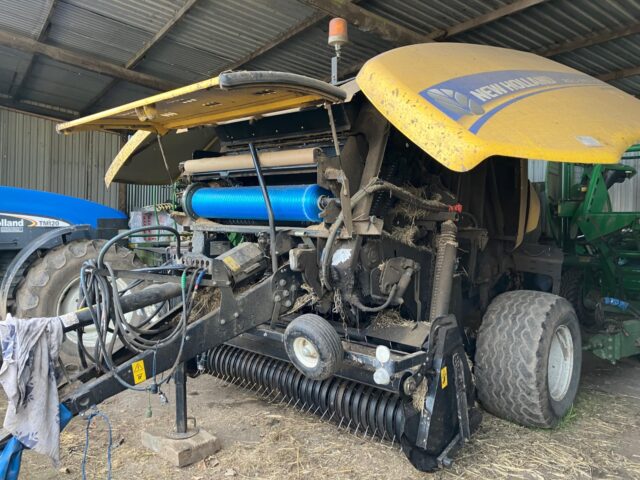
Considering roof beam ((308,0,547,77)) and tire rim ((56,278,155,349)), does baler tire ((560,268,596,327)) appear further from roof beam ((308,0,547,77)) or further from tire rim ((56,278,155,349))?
tire rim ((56,278,155,349))

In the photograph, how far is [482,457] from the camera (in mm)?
3115

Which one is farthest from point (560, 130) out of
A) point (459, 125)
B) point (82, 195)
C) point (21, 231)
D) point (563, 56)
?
point (82, 195)

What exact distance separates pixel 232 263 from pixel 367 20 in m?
3.59

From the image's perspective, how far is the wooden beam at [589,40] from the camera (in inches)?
227

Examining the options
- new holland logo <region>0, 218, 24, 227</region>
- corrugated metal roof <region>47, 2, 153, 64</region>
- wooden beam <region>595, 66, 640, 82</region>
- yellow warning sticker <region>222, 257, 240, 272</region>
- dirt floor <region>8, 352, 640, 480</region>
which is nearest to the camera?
dirt floor <region>8, 352, 640, 480</region>

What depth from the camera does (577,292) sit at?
221 inches

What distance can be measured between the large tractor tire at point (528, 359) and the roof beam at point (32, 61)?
5675mm

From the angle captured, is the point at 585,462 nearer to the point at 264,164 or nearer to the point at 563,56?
the point at 264,164

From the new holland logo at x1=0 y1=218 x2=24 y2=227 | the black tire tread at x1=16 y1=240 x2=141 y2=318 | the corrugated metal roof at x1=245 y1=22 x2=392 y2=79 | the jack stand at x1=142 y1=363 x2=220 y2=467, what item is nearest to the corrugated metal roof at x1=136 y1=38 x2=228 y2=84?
the corrugated metal roof at x1=245 y1=22 x2=392 y2=79

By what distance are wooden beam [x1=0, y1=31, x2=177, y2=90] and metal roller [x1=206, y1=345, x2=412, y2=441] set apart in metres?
5.05

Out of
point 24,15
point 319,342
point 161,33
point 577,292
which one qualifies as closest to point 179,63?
point 161,33

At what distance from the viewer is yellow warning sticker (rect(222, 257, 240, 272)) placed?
9.96 feet

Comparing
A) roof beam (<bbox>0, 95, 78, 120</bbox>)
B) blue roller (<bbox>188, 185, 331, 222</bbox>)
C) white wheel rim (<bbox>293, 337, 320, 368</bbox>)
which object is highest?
roof beam (<bbox>0, 95, 78, 120</bbox>)

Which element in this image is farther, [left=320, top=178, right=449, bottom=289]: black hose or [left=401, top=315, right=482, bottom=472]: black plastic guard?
[left=320, top=178, right=449, bottom=289]: black hose
